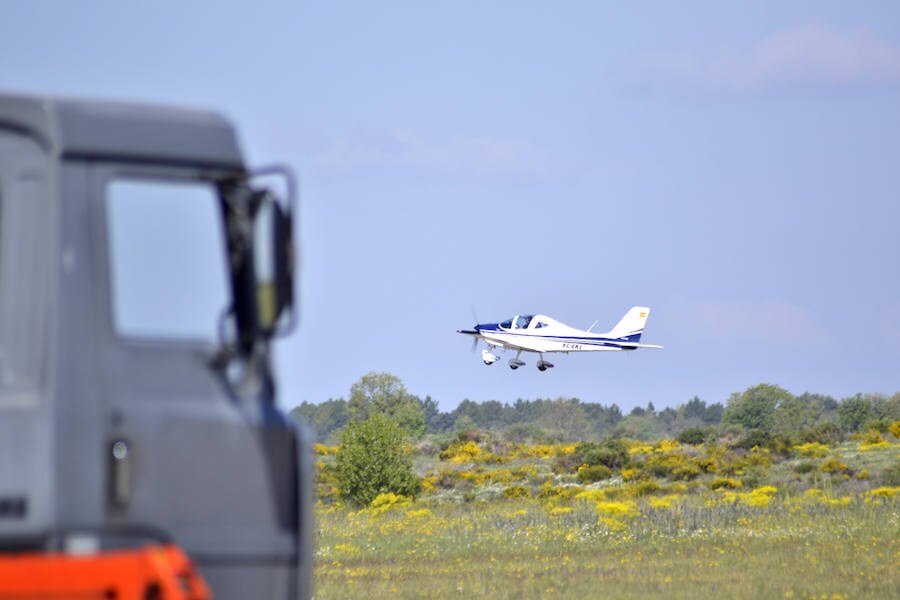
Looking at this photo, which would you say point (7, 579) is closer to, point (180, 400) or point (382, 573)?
point (180, 400)

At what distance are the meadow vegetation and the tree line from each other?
9090mm

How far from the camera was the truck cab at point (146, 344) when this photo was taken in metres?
4.95

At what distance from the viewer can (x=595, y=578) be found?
2156 cm

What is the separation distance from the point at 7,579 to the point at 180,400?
1.08m

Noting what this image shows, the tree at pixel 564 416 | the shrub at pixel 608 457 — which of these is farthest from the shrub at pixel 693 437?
the tree at pixel 564 416

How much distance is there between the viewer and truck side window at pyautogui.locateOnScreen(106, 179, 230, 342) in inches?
208

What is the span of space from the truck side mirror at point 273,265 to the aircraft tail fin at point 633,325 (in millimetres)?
73129

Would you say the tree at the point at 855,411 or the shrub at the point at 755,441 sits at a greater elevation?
the tree at the point at 855,411

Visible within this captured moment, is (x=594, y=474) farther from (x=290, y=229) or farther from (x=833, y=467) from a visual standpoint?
(x=290, y=229)

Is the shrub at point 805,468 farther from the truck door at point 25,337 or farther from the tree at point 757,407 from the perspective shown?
the tree at point 757,407

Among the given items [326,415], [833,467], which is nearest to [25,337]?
[833,467]

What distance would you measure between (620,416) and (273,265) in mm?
150416

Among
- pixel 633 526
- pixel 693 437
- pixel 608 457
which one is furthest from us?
pixel 693 437

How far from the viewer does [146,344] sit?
5.30 metres
